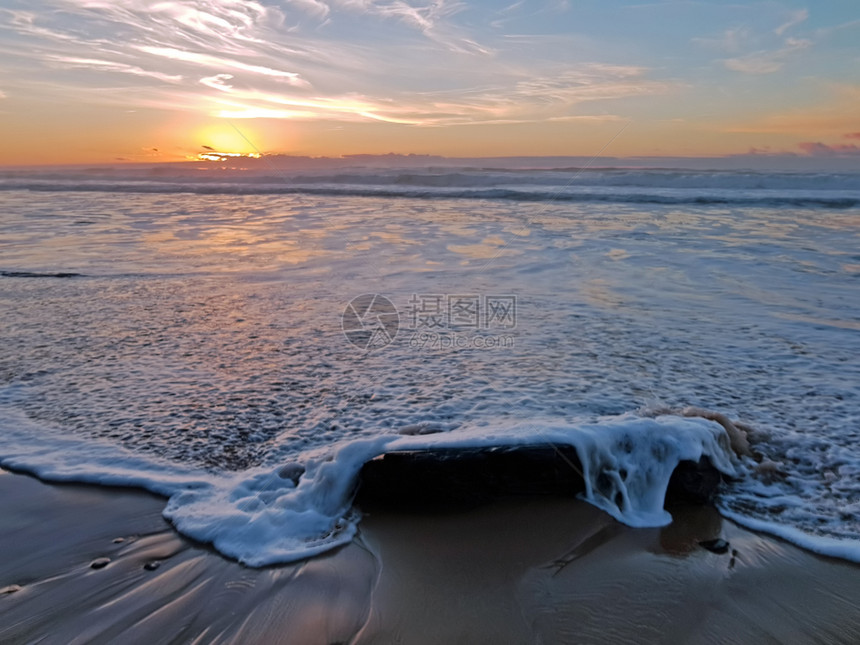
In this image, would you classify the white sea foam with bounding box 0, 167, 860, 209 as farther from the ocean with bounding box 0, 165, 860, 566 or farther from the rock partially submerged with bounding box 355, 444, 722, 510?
the rock partially submerged with bounding box 355, 444, 722, 510

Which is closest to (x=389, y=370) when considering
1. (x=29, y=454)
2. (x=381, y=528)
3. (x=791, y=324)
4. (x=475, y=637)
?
(x=381, y=528)

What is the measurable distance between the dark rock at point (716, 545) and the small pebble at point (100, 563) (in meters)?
2.55

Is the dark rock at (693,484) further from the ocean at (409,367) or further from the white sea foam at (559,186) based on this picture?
the white sea foam at (559,186)

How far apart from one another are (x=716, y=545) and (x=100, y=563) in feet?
8.67

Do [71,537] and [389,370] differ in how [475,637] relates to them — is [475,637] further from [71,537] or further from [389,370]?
[389,370]

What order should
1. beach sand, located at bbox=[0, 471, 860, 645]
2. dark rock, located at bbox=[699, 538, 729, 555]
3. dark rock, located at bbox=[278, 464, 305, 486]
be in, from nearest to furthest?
beach sand, located at bbox=[0, 471, 860, 645] → dark rock, located at bbox=[699, 538, 729, 555] → dark rock, located at bbox=[278, 464, 305, 486]

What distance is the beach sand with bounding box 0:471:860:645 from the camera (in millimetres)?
2203

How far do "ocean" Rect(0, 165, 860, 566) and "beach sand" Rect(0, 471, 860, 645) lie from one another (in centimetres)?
17

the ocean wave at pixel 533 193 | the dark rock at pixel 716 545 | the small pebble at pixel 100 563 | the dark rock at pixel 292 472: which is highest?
the dark rock at pixel 292 472

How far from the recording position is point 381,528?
284 centimetres

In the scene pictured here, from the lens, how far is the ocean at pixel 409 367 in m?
3.11

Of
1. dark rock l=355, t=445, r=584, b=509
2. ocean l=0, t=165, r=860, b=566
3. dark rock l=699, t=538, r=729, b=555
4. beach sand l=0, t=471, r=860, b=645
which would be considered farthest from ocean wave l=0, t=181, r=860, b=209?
beach sand l=0, t=471, r=860, b=645

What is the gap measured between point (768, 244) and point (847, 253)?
1260mm

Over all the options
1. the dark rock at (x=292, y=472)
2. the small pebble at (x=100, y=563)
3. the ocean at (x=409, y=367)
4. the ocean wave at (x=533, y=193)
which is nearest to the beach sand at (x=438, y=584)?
the small pebble at (x=100, y=563)
